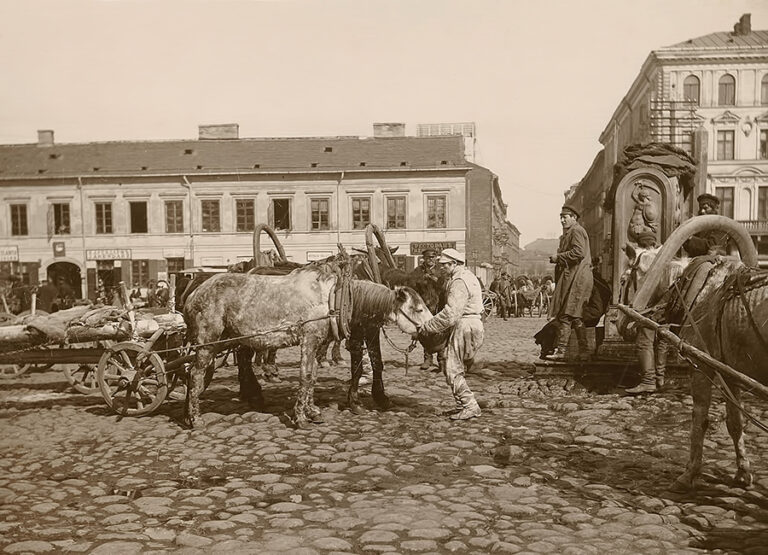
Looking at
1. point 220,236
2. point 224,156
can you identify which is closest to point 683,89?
point 220,236

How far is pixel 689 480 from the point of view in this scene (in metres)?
4.69

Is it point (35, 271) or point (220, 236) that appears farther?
point (220, 236)

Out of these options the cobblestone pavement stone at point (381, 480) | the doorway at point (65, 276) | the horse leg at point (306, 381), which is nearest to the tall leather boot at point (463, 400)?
the cobblestone pavement stone at point (381, 480)

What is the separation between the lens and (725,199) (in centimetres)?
809

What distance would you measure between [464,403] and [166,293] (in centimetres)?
981

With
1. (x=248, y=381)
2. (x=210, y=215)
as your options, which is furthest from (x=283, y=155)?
(x=248, y=381)

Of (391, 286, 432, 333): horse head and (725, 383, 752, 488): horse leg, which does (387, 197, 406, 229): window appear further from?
(725, 383, 752, 488): horse leg

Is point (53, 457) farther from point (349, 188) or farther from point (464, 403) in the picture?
point (349, 188)

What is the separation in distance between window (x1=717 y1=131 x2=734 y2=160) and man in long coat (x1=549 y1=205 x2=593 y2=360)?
1.97 metres

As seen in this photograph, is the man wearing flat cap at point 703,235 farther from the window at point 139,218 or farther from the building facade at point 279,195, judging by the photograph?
the window at point 139,218

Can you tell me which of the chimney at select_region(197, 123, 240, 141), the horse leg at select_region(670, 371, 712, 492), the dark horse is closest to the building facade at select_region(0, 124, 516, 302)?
the chimney at select_region(197, 123, 240, 141)

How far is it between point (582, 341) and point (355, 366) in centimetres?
339

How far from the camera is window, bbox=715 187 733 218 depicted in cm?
711

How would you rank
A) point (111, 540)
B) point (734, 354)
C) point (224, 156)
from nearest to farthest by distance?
1. point (111, 540)
2. point (734, 354)
3. point (224, 156)
